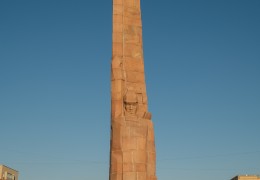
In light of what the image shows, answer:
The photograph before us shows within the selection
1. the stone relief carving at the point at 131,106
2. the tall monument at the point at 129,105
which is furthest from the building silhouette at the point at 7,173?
the stone relief carving at the point at 131,106

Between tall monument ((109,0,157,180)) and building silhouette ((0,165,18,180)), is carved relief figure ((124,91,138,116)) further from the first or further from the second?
building silhouette ((0,165,18,180))

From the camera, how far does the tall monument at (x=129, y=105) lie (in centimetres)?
1559

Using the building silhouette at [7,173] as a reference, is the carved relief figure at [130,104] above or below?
below

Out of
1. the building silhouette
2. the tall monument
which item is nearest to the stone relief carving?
the tall monument

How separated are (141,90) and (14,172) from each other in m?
62.4

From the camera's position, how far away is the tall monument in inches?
614

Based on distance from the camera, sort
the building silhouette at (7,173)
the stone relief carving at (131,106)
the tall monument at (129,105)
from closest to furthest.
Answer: the tall monument at (129,105) → the stone relief carving at (131,106) → the building silhouette at (7,173)

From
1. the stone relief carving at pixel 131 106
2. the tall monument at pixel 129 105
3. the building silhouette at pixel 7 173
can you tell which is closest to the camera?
the tall monument at pixel 129 105

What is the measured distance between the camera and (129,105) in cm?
1647

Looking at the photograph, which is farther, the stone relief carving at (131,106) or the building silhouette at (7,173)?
the building silhouette at (7,173)

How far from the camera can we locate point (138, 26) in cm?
1859

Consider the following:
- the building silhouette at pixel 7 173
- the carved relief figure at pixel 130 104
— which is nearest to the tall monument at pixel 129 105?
the carved relief figure at pixel 130 104

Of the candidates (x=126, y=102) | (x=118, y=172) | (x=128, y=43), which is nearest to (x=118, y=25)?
(x=128, y=43)

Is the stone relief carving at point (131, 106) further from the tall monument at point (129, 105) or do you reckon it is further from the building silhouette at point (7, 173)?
the building silhouette at point (7, 173)
